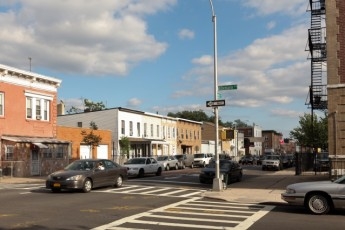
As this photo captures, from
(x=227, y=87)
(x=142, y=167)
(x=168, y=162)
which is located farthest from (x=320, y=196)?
(x=168, y=162)

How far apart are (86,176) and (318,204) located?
410 inches

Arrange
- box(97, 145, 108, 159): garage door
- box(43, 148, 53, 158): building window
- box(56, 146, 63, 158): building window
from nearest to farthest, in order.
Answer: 1. box(43, 148, 53, 158): building window
2. box(56, 146, 63, 158): building window
3. box(97, 145, 108, 159): garage door

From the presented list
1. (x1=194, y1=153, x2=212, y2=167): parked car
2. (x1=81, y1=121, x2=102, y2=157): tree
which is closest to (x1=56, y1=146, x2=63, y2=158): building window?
(x1=81, y1=121, x2=102, y2=157): tree

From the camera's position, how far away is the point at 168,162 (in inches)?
1811

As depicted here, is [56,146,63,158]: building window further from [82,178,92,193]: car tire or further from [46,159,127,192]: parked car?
[82,178,92,193]: car tire

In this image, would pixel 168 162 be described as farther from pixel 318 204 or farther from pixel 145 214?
pixel 318 204

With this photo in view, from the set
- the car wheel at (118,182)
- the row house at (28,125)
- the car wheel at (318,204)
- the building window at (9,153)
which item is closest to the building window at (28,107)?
the row house at (28,125)

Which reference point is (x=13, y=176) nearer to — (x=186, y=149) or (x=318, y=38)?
(x=318, y=38)

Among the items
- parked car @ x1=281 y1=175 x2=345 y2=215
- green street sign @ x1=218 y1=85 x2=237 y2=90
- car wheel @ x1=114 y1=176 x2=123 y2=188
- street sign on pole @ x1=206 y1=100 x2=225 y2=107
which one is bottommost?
car wheel @ x1=114 y1=176 x2=123 y2=188

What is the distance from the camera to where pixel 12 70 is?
114 feet

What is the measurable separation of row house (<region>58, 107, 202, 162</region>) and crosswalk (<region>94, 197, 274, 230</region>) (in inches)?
1406

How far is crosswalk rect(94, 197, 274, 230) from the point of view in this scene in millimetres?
11758

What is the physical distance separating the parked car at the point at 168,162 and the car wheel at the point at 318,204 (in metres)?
31.3

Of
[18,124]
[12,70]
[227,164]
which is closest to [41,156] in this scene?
[18,124]
